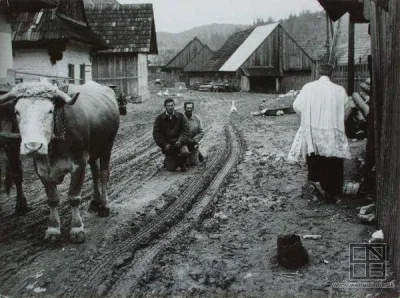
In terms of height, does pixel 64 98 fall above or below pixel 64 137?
above

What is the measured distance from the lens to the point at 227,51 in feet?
156

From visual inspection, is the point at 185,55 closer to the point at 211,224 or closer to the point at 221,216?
the point at 221,216

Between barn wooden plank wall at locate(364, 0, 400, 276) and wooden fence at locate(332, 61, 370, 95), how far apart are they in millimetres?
9277

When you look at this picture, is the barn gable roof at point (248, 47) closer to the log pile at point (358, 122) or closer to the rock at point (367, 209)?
the log pile at point (358, 122)

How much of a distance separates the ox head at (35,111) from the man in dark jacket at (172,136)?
4.42 metres

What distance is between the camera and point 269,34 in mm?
41781

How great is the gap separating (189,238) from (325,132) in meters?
2.57

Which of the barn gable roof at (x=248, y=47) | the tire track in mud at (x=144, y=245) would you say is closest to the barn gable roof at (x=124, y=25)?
the barn gable roof at (x=248, y=47)

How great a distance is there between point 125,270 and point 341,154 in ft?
11.7

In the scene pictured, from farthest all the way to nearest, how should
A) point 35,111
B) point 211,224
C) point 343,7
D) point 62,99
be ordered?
1. point 343,7
2. point 211,224
3. point 62,99
4. point 35,111

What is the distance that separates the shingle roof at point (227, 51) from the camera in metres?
46.2

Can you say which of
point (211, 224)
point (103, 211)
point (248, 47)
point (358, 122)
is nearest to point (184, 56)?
point (248, 47)

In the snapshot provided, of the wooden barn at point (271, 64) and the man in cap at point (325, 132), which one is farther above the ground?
the wooden barn at point (271, 64)

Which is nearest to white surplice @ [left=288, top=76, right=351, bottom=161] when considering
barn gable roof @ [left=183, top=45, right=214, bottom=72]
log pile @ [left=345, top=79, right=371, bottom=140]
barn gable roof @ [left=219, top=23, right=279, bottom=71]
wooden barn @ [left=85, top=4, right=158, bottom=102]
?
log pile @ [left=345, top=79, right=371, bottom=140]
